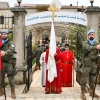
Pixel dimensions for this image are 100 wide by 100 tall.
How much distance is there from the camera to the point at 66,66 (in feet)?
34.3

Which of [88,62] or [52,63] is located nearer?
[88,62]

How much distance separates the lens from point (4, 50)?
22.4ft

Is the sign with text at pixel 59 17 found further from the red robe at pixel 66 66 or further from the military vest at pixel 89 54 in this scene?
the military vest at pixel 89 54

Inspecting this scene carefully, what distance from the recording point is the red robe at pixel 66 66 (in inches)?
407

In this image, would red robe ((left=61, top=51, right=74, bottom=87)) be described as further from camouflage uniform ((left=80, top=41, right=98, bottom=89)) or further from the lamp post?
camouflage uniform ((left=80, top=41, right=98, bottom=89))

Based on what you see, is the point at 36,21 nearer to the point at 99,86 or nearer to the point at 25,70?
the point at 25,70

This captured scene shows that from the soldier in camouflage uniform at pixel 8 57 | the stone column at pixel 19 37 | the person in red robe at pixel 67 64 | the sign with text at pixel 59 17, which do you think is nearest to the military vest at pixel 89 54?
the soldier in camouflage uniform at pixel 8 57

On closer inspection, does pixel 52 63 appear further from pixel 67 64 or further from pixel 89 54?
pixel 67 64

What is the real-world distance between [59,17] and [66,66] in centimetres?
204

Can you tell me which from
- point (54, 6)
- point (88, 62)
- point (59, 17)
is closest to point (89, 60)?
point (88, 62)

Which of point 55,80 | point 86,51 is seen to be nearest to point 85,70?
point 86,51

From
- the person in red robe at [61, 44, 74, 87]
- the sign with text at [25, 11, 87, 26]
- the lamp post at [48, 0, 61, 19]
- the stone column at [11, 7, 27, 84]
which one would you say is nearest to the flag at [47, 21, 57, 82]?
the lamp post at [48, 0, 61, 19]

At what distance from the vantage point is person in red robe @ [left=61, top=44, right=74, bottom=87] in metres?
10.3

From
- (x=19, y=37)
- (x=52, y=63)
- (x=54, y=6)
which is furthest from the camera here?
(x=19, y=37)
